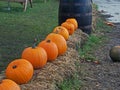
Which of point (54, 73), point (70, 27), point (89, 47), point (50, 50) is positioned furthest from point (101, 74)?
point (89, 47)

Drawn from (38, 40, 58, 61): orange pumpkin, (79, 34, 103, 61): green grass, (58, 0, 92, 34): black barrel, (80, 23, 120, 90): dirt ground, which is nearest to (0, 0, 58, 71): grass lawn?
(58, 0, 92, 34): black barrel

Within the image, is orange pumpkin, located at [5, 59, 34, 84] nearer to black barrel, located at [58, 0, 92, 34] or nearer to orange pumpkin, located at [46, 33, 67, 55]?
orange pumpkin, located at [46, 33, 67, 55]

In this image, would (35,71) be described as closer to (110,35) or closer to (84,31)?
(84,31)

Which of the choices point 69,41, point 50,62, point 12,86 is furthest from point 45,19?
point 12,86

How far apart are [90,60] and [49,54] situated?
6.46 feet

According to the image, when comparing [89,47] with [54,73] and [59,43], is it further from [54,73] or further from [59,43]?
[54,73]

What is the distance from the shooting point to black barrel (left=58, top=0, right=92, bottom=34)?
9703mm

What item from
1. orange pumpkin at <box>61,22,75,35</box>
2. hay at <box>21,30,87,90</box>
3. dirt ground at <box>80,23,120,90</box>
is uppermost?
orange pumpkin at <box>61,22,75,35</box>

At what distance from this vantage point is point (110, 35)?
11250mm

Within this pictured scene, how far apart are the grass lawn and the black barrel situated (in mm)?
792

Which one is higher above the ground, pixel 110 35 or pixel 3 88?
pixel 3 88

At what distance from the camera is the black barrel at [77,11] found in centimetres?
970

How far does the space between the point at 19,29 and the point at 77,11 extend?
200cm

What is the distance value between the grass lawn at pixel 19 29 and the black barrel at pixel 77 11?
0.79m
